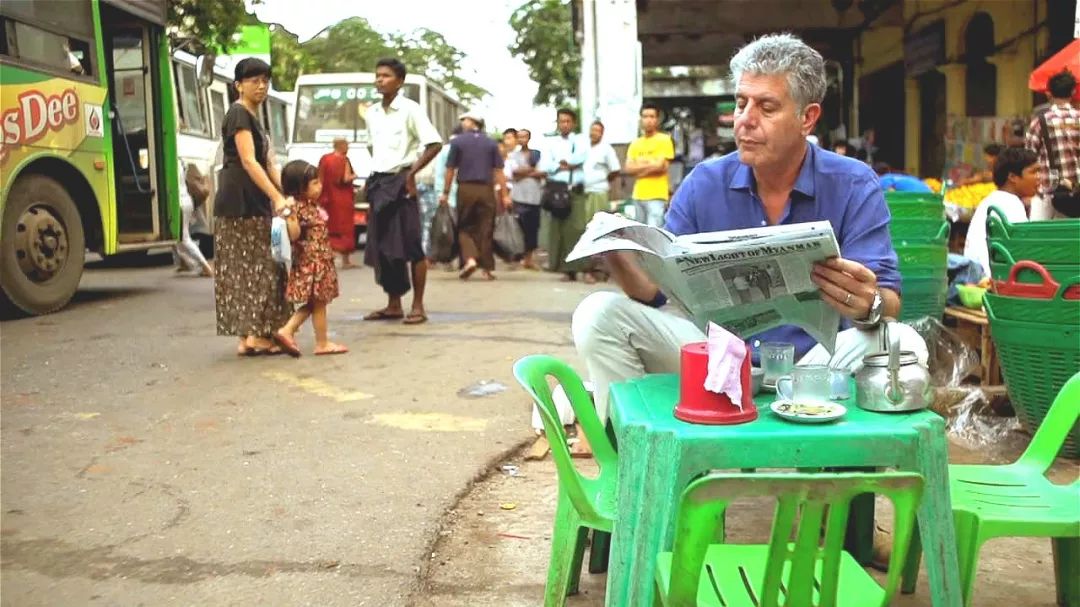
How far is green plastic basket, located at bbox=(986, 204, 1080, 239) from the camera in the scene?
11.4 feet

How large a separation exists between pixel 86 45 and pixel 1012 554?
7.37m

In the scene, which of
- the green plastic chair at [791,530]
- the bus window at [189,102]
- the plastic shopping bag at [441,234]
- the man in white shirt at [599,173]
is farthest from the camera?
the bus window at [189,102]

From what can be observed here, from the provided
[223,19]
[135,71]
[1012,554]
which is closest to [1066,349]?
[1012,554]

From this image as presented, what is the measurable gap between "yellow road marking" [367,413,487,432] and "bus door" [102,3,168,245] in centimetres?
539

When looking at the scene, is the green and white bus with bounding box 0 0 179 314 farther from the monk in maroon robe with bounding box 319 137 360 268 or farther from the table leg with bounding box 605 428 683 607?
the table leg with bounding box 605 428 683 607

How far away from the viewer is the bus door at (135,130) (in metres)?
8.80

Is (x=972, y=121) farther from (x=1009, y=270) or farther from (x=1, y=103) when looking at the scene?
(x=1, y=103)

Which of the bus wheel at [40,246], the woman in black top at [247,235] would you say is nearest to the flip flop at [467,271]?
the bus wheel at [40,246]

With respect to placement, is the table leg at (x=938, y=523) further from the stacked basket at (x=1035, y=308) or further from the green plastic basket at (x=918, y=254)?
the green plastic basket at (x=918, y=254)

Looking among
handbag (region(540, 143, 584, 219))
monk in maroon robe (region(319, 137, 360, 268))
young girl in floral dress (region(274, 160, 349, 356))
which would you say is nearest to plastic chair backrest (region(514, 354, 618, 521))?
young girl in floral dress (region(274, 160, 349, 356))

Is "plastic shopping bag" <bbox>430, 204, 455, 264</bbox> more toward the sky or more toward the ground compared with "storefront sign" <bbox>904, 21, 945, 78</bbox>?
more toward the ground

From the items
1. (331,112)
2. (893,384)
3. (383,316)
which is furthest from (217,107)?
(893,384)

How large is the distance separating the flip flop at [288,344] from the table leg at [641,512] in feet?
12.9

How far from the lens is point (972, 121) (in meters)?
12.0
